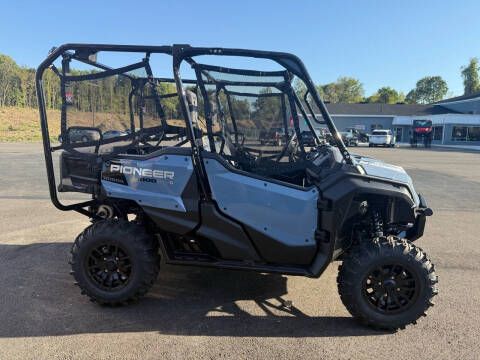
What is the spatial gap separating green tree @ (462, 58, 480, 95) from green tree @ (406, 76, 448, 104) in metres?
16.6

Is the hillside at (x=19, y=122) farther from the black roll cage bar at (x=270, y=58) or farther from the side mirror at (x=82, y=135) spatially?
the black roll cage bar at (x=270, y=58)

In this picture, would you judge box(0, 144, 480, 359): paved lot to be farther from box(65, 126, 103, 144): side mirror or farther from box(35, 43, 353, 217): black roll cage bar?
box(65, 126, 103, 144): side mirror

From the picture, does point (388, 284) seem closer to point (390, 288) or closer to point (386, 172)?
point (390, 288)

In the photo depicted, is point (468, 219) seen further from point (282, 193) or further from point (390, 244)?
point (282, 193)

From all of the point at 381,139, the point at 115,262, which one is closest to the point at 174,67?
the point at 115,262

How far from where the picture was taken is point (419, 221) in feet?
12.4

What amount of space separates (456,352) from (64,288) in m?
3.64

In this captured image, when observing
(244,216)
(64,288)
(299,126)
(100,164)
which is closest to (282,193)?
Result: (244,216)

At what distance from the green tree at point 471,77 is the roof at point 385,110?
2938cm

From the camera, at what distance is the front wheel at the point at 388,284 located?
3.29 m

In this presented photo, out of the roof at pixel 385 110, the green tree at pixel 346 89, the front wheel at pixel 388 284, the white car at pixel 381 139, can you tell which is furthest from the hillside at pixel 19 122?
the green tree at pixel 346 89

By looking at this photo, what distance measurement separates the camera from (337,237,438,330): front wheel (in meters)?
3.29

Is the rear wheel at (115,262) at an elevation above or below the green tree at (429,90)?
below

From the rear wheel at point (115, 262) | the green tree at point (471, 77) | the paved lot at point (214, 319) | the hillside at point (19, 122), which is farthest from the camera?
the green tree at point (471, 77)
